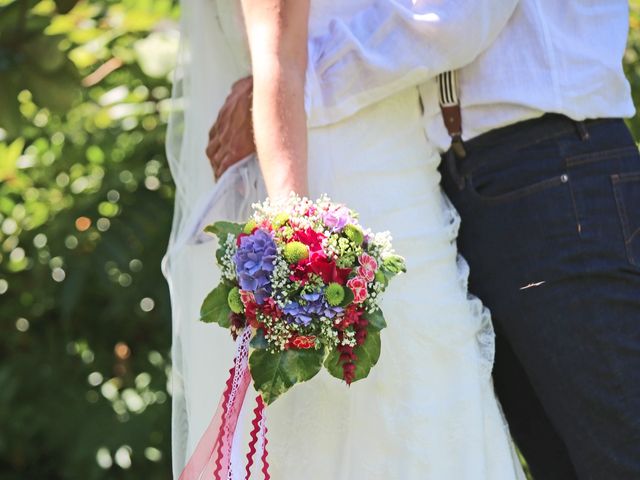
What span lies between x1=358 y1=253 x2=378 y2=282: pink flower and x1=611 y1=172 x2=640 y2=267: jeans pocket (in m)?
0.46

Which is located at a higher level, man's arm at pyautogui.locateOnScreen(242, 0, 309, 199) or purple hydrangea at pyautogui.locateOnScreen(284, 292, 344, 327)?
man's arm at pyautogui.locateOnScreen(242, 0, 309, 199)

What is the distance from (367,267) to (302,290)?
95 millimetres

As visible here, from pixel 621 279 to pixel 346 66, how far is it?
546 millimetres

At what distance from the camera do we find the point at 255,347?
1599 millimetres

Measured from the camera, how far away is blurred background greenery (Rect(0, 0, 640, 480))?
3148mm

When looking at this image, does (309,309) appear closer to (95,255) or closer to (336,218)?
(336,218)

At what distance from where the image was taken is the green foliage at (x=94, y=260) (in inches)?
124

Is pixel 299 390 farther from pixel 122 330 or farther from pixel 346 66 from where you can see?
pixel 122 330

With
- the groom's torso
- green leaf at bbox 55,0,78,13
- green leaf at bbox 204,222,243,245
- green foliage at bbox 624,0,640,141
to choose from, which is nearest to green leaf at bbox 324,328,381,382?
green leaf at bbox 204,222,243,245

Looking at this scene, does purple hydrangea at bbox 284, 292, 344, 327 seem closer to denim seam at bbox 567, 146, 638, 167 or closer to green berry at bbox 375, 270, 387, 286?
green berry at bbox 375, 270, 387, 286

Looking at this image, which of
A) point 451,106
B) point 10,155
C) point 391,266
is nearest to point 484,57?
point 451,106

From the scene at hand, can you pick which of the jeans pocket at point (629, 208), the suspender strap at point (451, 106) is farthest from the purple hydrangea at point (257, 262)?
the jeans pocket at point (629, 208)

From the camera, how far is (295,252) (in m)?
1.54

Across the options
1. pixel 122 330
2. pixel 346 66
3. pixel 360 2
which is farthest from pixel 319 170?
pixel 122 330
